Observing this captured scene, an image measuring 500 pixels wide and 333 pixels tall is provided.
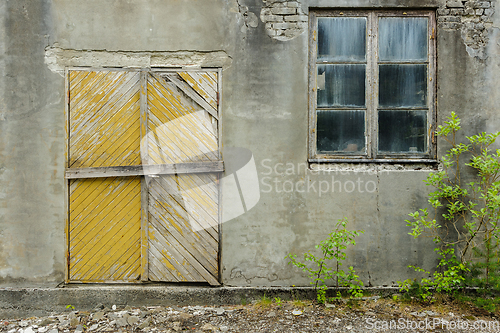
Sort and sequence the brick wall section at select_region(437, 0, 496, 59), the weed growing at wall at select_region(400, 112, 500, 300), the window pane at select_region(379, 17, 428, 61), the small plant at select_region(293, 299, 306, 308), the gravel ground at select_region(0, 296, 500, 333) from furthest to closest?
the window pane at select_region(379, 17, 428, 61) → the brick wall section at select_region(437, 0, 496, 59) → the small plant at select_region(293, 299, 306, 308) → the weed growing at wall at select_region(400, 112, 500, 300) → the gravel ground at select_region(0, 296, 500, 333)

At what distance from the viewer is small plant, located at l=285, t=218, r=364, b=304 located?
12.1ft

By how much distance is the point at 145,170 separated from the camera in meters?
3.87

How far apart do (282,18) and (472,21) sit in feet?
7.37

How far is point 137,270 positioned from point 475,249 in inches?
155

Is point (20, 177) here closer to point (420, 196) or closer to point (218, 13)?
point (218, 13)

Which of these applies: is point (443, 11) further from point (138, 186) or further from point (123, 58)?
point (138, 186)

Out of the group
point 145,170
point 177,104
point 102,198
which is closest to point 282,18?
point 177,104

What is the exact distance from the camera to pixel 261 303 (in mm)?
3822

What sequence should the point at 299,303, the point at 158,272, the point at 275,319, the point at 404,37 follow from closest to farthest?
the point at 275,319
the point at 299,303
the point at 158,272
the point at 404,37

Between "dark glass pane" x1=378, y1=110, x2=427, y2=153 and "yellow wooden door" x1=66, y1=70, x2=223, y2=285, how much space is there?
2032 millimetres

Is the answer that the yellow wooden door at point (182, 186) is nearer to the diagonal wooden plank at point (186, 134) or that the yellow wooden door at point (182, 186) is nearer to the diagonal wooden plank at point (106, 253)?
the diagonal wooden plank at point (186, 134)

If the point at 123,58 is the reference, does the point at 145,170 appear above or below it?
below

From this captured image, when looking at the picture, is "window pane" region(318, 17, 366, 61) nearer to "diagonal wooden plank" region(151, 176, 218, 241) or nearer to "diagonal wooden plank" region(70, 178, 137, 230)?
"diagonal wooden plank" region(151, 176, 218, 241)

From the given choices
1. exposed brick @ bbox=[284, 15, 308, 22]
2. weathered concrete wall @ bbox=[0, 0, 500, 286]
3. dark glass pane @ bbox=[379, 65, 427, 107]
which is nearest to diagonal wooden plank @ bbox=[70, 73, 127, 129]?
weathered concrete wall @ bbox=[0, 0, 500, 286]
